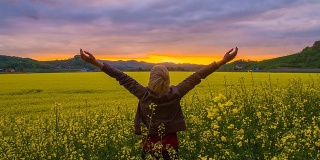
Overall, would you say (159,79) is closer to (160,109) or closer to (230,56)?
(160,109)

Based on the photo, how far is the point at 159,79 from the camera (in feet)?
13.9

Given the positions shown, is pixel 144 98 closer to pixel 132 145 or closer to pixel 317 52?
pixel 132 145

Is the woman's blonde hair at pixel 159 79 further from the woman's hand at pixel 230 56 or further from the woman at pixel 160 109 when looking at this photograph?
the woman's hand at pixel 230 56

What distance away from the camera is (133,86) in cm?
462

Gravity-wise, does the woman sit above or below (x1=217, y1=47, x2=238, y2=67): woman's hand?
below

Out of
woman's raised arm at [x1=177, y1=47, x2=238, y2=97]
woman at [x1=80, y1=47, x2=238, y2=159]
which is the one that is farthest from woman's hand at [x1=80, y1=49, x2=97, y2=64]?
woman's raised arm at [x1=177, y1=47, x2=238, y2=97]

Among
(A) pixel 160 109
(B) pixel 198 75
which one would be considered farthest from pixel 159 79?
(B) pixel 198 75

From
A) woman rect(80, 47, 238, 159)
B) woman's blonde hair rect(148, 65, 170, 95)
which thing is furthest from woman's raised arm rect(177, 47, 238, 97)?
Answer: woman's blonde hair rect(148, 65, 170, 95)

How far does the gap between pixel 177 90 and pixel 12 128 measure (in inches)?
171

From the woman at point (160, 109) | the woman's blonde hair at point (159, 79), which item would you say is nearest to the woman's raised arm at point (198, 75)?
the woman at point (160, 109)

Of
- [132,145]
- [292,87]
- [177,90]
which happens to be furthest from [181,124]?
[292,87]

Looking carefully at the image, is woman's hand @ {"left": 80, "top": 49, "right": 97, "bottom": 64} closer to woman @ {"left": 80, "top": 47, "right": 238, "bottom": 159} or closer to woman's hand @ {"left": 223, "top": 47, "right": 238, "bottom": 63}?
woman @ {"left": 80, "top": 47, "right": 238, "bottom": 159}

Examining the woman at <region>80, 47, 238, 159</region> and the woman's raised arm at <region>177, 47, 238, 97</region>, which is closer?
the woman at <region>80, 47, 238, 159</region>

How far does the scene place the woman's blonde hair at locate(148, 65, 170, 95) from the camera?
4.21 metres
